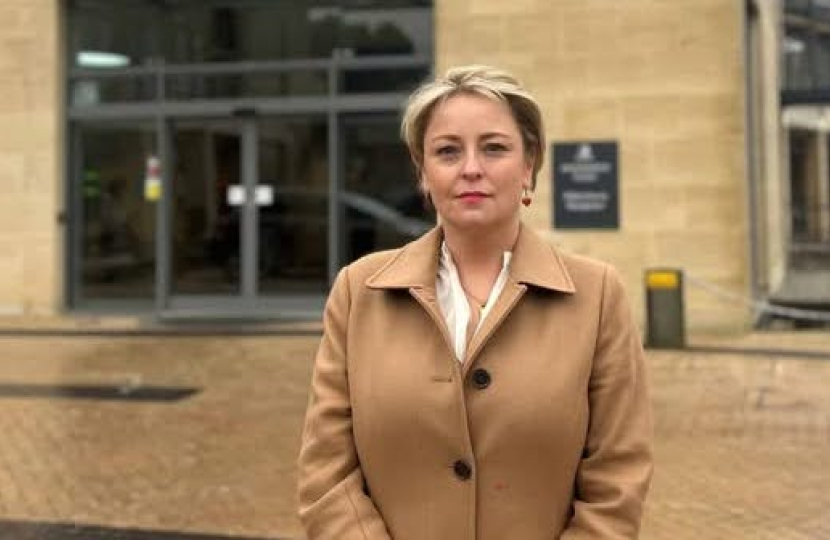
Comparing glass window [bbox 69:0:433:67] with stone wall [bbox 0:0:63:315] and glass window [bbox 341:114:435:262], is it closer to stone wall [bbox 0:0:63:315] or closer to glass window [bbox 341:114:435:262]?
stone wall [bbox 0:0:63:315]

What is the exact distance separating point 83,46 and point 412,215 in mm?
5757

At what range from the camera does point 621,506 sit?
196cm

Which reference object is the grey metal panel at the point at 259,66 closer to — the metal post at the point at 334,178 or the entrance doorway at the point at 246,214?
the metal post at the point at 334,178

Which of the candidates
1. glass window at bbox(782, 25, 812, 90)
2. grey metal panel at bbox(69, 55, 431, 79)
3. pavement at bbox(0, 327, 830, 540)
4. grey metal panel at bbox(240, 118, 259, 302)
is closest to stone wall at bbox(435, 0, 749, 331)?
grey metal panel at bbox(69, 55, 431, 79)

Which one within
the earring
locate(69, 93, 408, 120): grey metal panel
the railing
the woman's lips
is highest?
the railing

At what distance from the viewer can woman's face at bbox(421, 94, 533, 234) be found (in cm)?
197

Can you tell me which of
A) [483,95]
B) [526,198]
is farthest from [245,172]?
[483,95]

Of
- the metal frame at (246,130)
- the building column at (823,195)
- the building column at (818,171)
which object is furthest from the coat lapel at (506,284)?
the building column at (818,171)

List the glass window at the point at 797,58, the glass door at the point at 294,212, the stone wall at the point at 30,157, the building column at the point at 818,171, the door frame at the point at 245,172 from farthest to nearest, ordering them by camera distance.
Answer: the building column at the point at 818,171, the glass window at the point at 797,58, the stone wall at the point at 30,157, the glass door at the point at 294,212, the door frame at the point at 245,172

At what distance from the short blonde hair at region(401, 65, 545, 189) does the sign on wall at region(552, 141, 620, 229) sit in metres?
10.5

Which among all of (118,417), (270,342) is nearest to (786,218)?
Answer: (270,342)

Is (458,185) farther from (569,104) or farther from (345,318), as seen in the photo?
(569,104)

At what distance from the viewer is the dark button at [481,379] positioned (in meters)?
1.93

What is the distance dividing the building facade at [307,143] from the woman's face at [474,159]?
1059 centimetres
